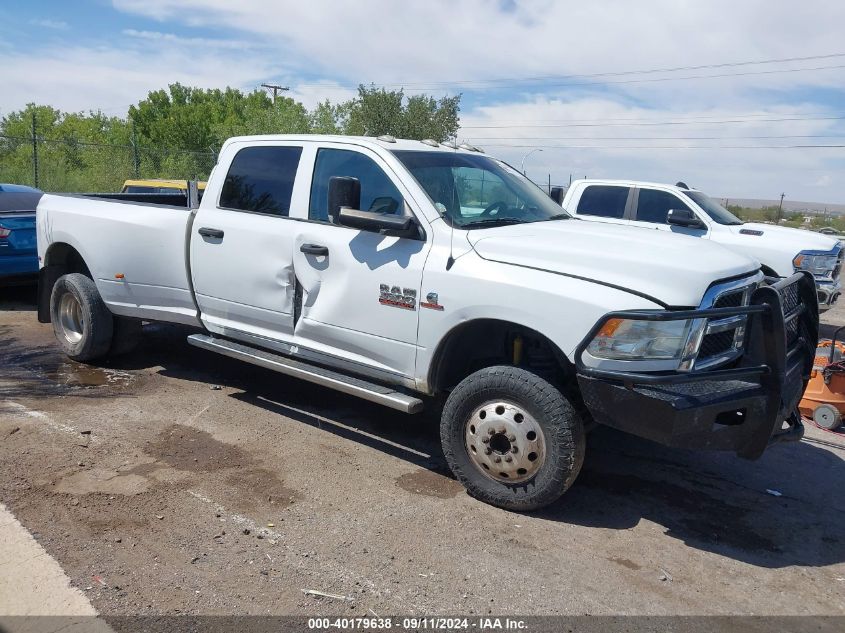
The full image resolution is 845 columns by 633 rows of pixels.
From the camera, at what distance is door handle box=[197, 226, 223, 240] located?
5.53 metres

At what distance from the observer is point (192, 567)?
3.51 metres

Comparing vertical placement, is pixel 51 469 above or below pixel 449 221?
below

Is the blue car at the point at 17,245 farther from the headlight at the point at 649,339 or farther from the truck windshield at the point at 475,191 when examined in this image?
the headlight at the point at 649,339

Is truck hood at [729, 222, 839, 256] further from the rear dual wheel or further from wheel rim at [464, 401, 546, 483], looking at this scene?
the rear dual wheel

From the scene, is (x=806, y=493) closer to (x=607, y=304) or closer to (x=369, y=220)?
(x=607, y=304)

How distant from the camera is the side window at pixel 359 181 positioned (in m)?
4.82

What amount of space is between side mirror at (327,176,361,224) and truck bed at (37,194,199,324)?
5.60 ft

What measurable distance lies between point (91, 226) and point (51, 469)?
8.50 ft

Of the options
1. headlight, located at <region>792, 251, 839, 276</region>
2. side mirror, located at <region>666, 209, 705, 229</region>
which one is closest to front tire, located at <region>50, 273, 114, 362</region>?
side mirror, located at <region>666, 209, 705, 229</region>

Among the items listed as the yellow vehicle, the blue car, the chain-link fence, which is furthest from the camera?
the chain-link fence

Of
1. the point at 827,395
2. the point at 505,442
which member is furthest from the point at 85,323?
the point at 827,395

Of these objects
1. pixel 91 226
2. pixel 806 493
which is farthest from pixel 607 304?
pixel 91 226

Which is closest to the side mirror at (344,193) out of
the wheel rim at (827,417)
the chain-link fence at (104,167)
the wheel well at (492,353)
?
the wheel well at (492,353)

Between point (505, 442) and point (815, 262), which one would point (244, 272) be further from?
point (815, 262)
